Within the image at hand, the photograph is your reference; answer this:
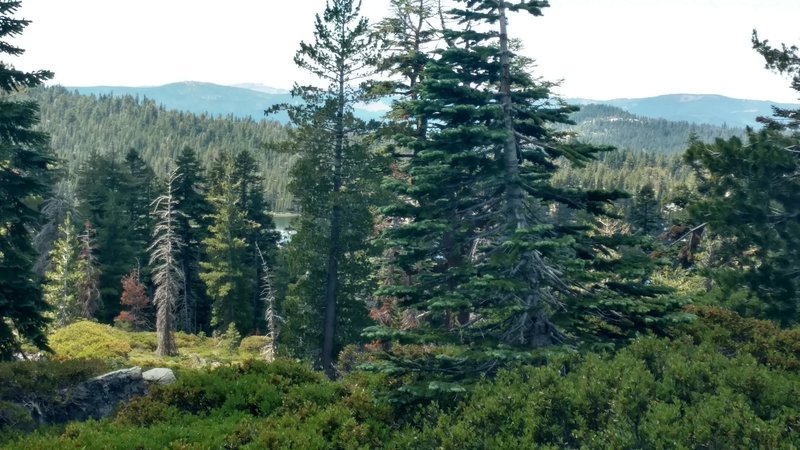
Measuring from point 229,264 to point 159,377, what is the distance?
2643 cm

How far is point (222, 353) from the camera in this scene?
39.2 meters

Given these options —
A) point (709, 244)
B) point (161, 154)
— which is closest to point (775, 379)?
point (709, 244)

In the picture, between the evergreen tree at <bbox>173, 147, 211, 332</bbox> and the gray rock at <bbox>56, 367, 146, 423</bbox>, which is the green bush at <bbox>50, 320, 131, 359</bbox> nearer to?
the evergreen tree at <bbox>173, 147, 211, 332</bbox>

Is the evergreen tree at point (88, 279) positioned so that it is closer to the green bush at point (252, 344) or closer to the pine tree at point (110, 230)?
the pine tree at point (110, 230)

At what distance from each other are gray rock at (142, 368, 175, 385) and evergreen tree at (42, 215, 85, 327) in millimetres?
29743

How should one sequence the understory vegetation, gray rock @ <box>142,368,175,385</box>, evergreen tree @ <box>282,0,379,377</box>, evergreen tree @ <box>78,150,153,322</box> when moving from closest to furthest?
the understory vegetation → gray rock @ <box>142,368,175,385</box> → evergreen tree @ <box>282,0,379,377</box> → evergreen tree @ <box>78,150,153,322</box>

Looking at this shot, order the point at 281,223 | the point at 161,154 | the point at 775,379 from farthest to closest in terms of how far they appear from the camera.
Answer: the point at 161,154, the point at 281,223, the point at 775,379

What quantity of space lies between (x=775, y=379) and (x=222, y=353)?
116 ft

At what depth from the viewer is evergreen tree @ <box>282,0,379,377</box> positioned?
22.3 metres

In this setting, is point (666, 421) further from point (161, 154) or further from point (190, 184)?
point (161, 154)

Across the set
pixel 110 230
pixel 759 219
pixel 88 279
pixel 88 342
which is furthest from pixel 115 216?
pixel 759 219

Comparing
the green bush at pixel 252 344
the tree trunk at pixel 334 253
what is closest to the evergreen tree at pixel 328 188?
the tree trunk at pixel 334 253

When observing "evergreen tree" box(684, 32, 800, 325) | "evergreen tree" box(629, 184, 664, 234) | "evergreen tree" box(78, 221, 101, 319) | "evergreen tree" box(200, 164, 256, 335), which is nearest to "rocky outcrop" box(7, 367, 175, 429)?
"evergreen tree" box(684, 32, 800, 325)

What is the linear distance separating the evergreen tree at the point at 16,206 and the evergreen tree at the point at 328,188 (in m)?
8.53
